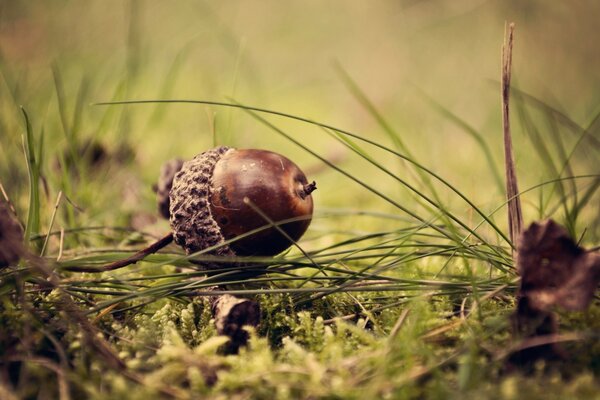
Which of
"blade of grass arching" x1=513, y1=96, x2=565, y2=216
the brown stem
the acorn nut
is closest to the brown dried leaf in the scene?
"blade of grass arching" x1=513, y1=96, x2=565, y2=216

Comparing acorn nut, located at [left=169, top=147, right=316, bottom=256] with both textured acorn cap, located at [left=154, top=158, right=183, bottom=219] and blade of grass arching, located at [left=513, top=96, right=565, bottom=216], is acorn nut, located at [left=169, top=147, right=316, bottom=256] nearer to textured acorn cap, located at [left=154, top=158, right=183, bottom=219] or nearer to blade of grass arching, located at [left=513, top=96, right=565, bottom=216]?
textured acorn cap, located at [left=154, top=158, right=183, bottom=219]

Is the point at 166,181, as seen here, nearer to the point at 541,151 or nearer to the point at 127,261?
the point at 127,261

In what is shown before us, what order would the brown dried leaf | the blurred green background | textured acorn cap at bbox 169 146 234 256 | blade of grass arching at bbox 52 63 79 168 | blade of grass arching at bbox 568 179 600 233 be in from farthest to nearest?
the blurred green background < blade of grass arching at bbox 52 63 79 168 < textured acorn cap at bbox 169 146 234 256 < blade of grass arching at bbox 568 179 600 233 < the brown dried leaf

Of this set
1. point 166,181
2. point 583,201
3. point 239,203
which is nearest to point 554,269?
point 583,201

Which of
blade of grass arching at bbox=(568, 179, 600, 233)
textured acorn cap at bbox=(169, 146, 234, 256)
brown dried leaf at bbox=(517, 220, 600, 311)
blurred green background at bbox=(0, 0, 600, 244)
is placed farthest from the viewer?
blurred green background at bbox=(0, 0, 600, 244)

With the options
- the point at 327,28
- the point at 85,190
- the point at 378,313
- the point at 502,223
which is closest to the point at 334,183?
the point at 502,223

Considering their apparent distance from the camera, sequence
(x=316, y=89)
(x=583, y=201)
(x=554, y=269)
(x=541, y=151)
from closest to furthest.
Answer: (x=554, y=269)
(x=583, y=201)
(x=541, y=151)
(x=316, y=89)
